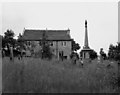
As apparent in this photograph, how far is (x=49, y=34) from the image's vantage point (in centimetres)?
6091

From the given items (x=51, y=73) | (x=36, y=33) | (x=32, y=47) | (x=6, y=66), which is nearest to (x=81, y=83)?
(x=51, y=73)

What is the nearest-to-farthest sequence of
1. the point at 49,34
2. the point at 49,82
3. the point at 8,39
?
the point at 49,82 < the point at 8,39 < the point at 49,34

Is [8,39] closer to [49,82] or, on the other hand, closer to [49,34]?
[49,34]

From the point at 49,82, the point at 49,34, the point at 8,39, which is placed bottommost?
the point at 49,82

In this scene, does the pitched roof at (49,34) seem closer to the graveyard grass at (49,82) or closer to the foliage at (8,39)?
the foliage at (8,39)

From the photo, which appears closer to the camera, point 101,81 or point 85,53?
point 101,81

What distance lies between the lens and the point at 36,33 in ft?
203

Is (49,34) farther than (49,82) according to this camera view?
Yes

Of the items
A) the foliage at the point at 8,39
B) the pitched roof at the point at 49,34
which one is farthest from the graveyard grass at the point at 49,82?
the pitched roof at the point at 49,34

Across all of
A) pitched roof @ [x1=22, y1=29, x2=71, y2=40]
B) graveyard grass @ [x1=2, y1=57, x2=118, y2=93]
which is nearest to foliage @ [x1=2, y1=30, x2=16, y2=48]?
pitched roof @ [x1=22, y1=29, x2=71, y2=40]

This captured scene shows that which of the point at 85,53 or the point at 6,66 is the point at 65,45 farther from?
the point at 6,66

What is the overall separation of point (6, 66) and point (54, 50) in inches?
1796

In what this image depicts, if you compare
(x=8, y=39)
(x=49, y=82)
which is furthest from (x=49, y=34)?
(x=49, y=82)

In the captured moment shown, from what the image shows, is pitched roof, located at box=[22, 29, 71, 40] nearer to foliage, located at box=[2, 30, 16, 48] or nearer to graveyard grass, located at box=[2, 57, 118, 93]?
foliage, located at box=[2, 30, 16, 48]
